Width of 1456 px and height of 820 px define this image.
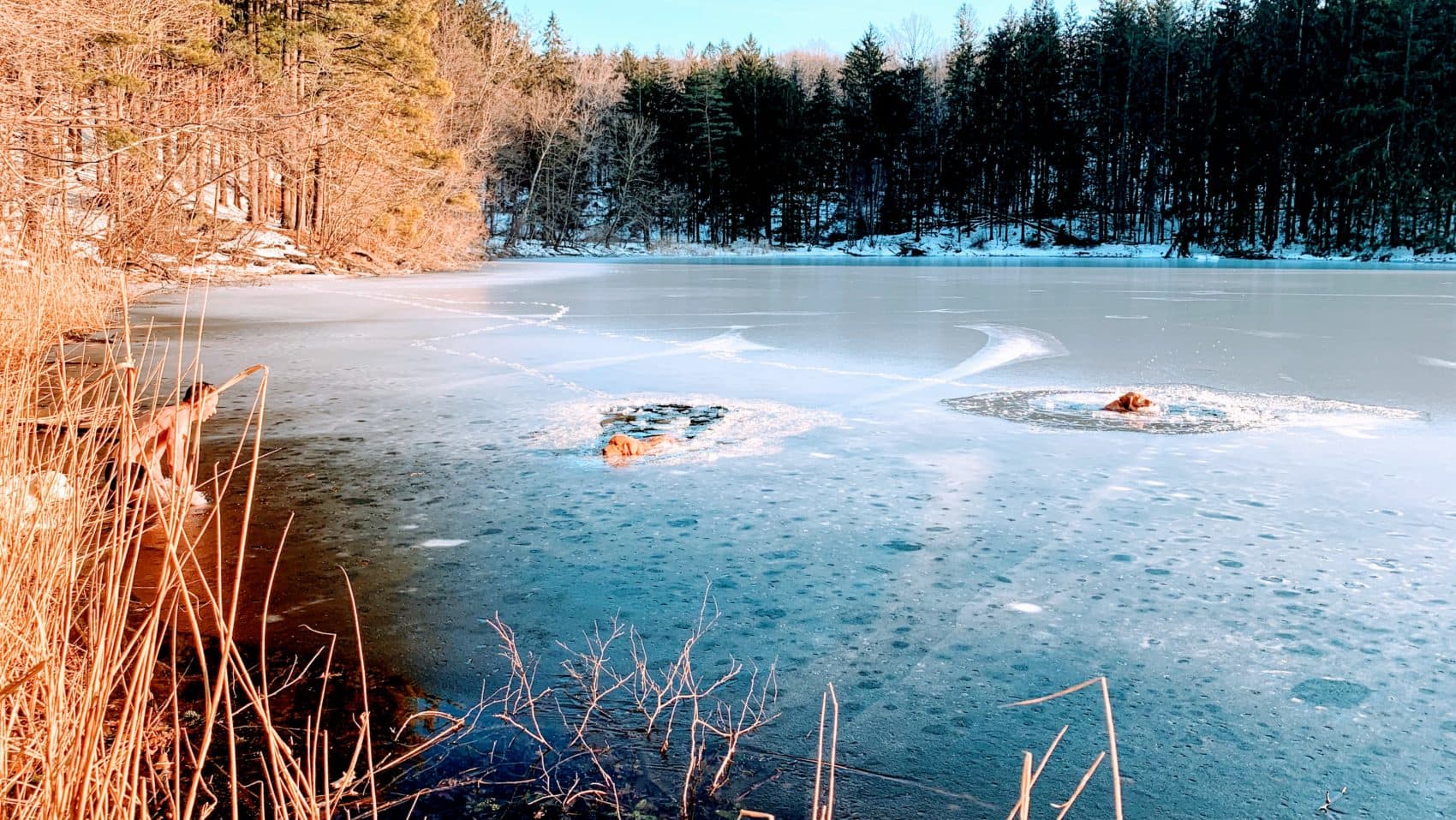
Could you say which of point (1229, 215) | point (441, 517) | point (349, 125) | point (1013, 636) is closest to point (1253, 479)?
point (1013, 636)

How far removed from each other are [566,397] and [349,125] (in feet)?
48.1

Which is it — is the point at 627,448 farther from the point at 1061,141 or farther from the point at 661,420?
the point at 1061,141

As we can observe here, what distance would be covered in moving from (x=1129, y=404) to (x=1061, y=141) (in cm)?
5553

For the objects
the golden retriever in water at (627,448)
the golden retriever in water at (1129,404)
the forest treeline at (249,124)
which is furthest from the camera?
the forest treeline at (249,124)

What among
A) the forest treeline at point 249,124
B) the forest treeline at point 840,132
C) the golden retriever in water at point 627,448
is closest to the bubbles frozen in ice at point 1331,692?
the golden retriever in water at point 627,448

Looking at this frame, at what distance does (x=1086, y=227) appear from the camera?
189 ft

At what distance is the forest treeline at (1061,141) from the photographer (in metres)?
44.1

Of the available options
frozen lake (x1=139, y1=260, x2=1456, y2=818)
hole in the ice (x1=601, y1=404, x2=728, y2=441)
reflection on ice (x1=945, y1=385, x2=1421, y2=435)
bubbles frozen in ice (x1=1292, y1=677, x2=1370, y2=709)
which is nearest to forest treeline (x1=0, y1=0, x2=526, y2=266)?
frozen lake (x1=139, y1=260, x2=1456, y2=818)

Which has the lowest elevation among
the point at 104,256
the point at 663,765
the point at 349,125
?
the point at 663,765

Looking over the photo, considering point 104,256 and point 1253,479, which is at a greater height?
point 104,256

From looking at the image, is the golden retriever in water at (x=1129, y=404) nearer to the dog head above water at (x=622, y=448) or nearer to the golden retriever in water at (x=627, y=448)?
the golden retriever in water at (x=627, y=448)

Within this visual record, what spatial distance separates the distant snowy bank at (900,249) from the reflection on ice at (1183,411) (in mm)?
40637

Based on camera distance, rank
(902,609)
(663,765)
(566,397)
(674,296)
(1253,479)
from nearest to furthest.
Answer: (663,765)
(902,609)
(1253,479)
(566,397)
(674,296)

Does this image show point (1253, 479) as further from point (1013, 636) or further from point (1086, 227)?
point (1086, 227)
